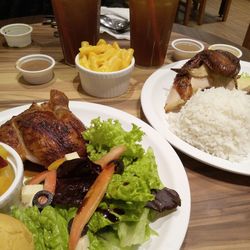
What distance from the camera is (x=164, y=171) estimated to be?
1.22 m

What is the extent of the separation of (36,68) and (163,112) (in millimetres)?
845

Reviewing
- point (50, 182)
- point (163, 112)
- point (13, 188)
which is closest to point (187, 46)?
point (163, 112)

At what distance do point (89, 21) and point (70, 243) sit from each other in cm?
142

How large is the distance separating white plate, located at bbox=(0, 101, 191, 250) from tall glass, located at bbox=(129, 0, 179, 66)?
66 centimetres

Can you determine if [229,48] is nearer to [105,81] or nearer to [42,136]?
[105,81]

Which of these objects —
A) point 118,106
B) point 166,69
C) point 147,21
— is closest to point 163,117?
point 118,106

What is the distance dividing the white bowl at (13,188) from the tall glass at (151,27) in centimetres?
121

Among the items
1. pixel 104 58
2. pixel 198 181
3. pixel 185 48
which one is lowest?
pixel 198 181

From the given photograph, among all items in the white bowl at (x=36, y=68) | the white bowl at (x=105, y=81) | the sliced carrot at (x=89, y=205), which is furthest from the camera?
the white bowl at (x=36, y=68)

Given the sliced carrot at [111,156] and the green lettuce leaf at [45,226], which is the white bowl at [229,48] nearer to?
the sliced carrot at [111,156]

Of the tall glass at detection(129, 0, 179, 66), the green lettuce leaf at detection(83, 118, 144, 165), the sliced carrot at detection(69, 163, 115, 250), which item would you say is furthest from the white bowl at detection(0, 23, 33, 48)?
the sliced carrot at detection(69, 163, 115, 250)

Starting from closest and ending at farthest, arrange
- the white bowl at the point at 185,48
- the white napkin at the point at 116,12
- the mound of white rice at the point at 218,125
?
1. the mound of white rice at the point at 218,125
2. the white bowl at the point at 185,48
3. the white napkin at the point at 116,12

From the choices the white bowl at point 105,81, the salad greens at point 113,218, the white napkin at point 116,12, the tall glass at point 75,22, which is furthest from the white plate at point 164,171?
the white napkin at point 116,12

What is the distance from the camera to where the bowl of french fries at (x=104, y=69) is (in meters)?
1.65
